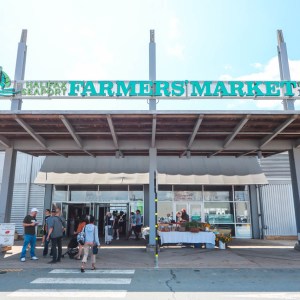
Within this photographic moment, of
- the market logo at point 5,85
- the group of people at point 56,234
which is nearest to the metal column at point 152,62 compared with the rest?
the group of people at point 56,234

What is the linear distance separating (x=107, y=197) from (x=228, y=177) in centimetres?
776

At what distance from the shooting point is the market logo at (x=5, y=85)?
475 inches

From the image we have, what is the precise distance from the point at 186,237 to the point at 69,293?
8.23 m

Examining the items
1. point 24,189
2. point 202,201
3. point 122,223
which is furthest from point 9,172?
point 202,201

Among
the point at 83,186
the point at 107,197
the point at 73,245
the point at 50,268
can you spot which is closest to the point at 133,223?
the point at 107,197

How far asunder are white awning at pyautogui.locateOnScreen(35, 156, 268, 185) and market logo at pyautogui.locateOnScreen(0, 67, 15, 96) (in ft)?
24.3

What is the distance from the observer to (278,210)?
1956 centimetres

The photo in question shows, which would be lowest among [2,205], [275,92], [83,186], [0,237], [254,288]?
[254,288]

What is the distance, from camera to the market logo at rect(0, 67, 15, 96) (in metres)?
12.1

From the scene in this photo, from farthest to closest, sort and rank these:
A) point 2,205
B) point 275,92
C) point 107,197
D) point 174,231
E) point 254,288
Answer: point 107,197 → point 174,231 → point 2,205 → point 275,92 → point 254,288

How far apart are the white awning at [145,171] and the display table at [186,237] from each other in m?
4.75

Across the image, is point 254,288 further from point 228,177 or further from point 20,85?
point 228,177

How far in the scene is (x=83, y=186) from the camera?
2052 centimetres

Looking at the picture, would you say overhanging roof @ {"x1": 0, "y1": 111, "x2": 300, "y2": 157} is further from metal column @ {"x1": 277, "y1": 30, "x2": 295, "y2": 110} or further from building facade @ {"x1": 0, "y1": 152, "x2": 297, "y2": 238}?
building facade @ {"x1": 0, "y1": 152, "x2": 297, "y2": 238}
